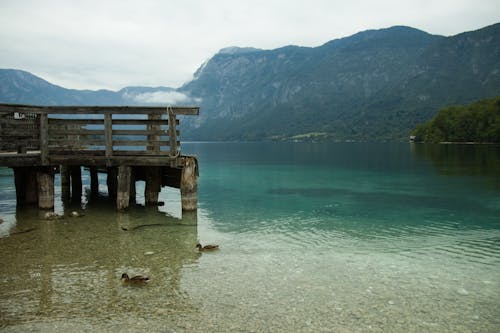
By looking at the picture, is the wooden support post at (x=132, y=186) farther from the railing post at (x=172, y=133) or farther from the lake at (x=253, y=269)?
the railing post at (x=172, y=133)

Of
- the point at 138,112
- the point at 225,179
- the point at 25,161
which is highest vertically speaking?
the point at 138,112

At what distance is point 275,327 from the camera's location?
8164 mm

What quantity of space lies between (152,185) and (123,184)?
2594 mm

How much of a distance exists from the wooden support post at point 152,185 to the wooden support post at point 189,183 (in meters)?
2.73

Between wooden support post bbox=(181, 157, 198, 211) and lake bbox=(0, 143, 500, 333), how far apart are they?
76 cm

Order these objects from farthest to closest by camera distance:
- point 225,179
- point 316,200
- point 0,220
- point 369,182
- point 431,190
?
point 225,179, point 369,182, point 431,190, point 316,200, point 0,220

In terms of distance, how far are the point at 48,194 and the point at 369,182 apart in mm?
27660

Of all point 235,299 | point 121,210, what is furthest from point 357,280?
point 121,210

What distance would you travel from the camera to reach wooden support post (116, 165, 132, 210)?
65.7 ft

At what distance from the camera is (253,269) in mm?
11930

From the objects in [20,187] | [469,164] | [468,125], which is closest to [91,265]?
[20,187]

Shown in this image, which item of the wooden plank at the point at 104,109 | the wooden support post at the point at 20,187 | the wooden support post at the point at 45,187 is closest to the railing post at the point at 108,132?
the wooden plank at the point at 104,109

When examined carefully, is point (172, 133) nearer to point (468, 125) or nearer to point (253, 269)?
point (253, 269)

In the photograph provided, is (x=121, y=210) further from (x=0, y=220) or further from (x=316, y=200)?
(x=316, y=200)
